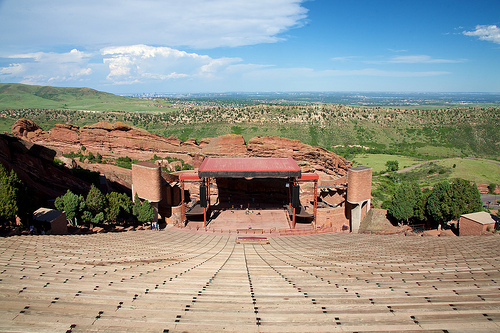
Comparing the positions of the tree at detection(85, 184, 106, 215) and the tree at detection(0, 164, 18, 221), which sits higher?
the tree at detection(0, 164, 18, 221)

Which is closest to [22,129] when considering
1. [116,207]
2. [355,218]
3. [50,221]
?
[116,207]

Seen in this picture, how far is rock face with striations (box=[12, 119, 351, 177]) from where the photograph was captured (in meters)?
37.9

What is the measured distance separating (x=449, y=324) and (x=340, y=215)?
83.0 feet

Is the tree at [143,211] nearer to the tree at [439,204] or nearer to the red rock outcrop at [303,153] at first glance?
the red rock outcrop at [303,153]

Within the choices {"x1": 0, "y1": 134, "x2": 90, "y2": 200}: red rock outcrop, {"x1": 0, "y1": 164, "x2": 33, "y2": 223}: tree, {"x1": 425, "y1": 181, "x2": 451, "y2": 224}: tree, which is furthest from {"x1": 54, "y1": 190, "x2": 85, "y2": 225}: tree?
{"x1": 425, "y1": 181, "x2": 451, "y2": 224}: tree

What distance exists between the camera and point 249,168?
27672 millimetres

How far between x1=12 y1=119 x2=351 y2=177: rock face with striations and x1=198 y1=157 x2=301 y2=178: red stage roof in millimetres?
7627

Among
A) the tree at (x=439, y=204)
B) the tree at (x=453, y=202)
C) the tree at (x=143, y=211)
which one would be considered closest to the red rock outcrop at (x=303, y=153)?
the tree at (x=439, y=204)

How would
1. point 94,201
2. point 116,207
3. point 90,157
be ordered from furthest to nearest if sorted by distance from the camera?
point 90,157
point 116,207
point 94,201

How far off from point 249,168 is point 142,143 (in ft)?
80.7

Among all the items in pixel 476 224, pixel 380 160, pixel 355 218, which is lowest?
pixel 355 218

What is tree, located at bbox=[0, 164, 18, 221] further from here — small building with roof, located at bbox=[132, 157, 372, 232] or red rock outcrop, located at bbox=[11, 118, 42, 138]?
red rock outcrop, located at bbox=[11, 118, 42, 138]

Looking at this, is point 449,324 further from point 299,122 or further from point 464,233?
point 299,122

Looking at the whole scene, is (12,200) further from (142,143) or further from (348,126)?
(348,126)
